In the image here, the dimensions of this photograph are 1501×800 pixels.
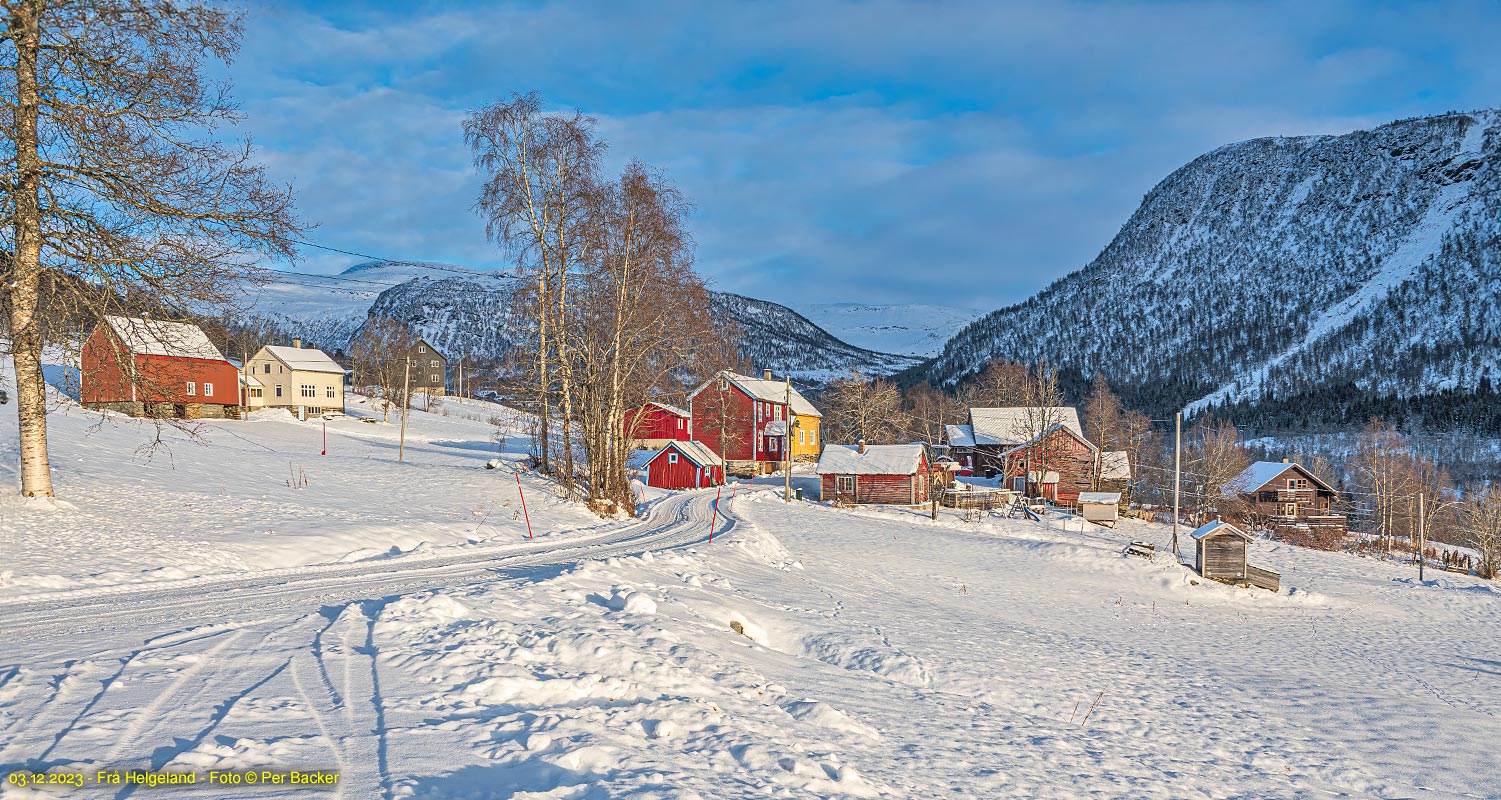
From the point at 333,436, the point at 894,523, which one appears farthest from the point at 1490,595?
the point at 333,436

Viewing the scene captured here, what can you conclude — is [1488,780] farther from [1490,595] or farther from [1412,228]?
[1412,228]

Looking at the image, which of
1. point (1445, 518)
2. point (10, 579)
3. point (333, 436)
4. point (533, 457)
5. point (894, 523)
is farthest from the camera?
point (1445, 518)

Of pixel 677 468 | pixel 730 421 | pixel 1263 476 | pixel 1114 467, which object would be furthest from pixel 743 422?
pixel 1263 476

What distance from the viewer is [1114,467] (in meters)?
58.6

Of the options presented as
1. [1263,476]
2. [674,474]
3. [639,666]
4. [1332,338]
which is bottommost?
[1263,476]

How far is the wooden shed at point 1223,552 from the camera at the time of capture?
27.6 m

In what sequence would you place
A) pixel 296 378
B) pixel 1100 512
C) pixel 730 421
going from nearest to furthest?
pixel 1100 512
pixel 730 421
pixel 296 378

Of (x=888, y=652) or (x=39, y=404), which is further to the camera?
(x=39, y=404)

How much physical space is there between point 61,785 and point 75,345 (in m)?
11.6

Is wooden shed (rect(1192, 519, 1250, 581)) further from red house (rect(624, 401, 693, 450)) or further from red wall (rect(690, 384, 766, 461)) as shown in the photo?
red house (rect(624, 401, 693, 450))

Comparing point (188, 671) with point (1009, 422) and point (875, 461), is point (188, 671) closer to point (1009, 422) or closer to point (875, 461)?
point (875, 461)

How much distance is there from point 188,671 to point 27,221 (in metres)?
9.52

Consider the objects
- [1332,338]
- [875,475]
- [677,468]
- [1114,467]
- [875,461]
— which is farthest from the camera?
[1332,338]

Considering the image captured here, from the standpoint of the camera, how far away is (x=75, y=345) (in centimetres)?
1317
